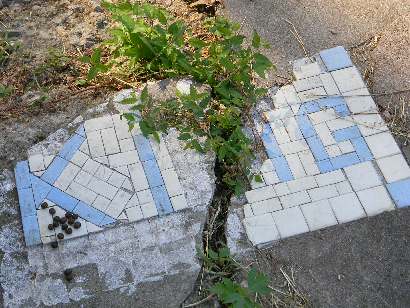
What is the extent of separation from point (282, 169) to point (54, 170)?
1.33 metres

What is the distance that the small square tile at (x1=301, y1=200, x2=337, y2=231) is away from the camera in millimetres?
3516

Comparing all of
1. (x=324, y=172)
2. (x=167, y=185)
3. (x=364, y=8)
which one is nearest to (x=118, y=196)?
(x=167, y=185)

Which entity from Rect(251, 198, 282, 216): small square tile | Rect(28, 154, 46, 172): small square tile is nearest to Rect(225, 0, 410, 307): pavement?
Rect(251, 198, 282, 216): small square tile

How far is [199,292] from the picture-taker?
328 cm

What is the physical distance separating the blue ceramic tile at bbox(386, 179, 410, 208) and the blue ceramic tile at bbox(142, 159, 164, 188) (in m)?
1.33

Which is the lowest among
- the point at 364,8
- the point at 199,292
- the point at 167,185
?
the point at 199,292

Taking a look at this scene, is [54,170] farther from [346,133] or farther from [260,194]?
[346,133]

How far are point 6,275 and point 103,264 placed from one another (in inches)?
20.0

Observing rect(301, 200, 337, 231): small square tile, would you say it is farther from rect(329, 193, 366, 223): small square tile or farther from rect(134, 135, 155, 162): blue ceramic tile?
rect(134, 135, 155, 162): blue ceramic tile

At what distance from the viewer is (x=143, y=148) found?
3.74m

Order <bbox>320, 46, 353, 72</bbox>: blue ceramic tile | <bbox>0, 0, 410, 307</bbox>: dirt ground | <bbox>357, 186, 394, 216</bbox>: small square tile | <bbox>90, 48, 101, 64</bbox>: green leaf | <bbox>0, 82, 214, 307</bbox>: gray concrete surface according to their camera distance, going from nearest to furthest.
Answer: <bbox>0, 82, 214, 307</bbox>: gray concrete surface < <bbox>0, 0, 410, 307</bbox>: dirt ground < <bbox>357, 186, 394, 216</bbox>: small square tile < <bbox>90, 48, 101, 64</bbox>: green leaf < <bbox>320, 46, 353, 72</bbox>: blue ceramic tile

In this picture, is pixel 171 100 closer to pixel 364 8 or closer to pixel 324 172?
pixel 324 172

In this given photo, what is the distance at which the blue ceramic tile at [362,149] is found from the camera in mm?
3748

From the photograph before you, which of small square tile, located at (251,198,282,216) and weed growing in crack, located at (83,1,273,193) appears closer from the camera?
small square tile, located at (251,198,282,216)
